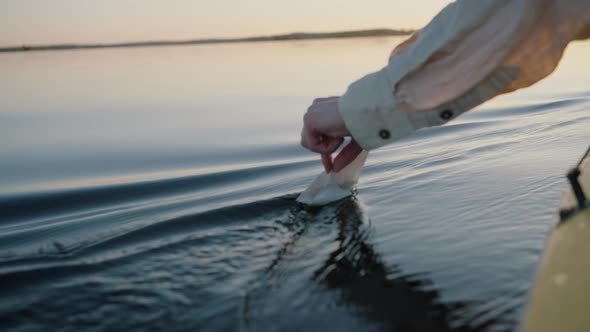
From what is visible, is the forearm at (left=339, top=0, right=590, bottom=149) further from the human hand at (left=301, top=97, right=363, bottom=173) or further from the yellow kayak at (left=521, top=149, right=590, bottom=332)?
the yellow kayak at (left=521, top=149, right=590, bottom=332)

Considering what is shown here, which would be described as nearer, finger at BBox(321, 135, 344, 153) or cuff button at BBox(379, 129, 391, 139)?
cuff button at BBox(379, 129, 391, 139)

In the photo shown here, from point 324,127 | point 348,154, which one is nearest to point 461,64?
point 324,127

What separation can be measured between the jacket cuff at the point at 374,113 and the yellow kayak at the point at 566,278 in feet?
1.80

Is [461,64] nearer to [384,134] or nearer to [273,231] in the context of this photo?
[384,134]

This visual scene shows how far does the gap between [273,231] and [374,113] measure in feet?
4.87

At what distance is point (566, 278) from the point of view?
1.49 m

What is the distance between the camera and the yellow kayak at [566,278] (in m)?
1.35

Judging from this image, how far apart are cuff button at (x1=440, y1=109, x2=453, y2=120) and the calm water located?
28.2 inches

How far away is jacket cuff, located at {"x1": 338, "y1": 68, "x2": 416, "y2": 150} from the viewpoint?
1532 millimetres

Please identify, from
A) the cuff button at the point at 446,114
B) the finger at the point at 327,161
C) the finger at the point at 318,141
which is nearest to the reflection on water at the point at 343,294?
the finger at the point at 327,161

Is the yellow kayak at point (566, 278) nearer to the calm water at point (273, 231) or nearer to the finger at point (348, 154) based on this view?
the calm water at point (273, 231)

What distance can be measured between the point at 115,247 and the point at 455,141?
3499mm

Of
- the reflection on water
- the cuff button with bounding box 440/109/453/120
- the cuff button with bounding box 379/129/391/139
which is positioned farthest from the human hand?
the reflection on water

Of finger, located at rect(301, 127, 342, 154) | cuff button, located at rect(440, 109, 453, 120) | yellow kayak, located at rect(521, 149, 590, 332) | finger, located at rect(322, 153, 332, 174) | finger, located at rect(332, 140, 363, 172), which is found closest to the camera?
yellow kayak, located at rect(521, 149, 590, 332)
